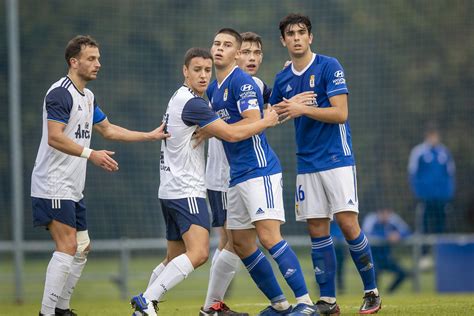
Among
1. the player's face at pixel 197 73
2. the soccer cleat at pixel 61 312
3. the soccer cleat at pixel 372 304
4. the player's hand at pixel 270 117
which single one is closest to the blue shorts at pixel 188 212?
the player's hand at pixel 270 117

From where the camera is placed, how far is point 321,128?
9047mm

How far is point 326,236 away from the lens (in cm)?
909

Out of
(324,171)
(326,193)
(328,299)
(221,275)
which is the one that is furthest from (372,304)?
(221,275)

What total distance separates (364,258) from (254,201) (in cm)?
142

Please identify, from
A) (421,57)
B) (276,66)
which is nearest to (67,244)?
(276,66)

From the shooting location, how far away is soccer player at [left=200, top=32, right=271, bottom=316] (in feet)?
29.5

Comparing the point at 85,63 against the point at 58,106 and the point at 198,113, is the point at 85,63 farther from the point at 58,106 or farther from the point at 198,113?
the point at 198,113

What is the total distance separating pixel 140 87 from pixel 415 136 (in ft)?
21.0

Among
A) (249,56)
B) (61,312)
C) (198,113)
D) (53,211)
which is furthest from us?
(249,56)

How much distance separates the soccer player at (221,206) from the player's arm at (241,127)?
105 cm

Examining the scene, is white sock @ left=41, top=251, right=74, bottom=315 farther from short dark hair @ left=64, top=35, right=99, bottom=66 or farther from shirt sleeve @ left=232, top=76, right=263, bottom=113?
shirt sleeve @ left=232, top=76, right=263, bottom=113

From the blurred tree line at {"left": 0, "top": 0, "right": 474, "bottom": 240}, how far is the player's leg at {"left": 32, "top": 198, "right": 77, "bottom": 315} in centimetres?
914

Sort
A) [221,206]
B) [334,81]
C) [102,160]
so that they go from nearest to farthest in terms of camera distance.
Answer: [102,160]
[334,81]
[221,206]

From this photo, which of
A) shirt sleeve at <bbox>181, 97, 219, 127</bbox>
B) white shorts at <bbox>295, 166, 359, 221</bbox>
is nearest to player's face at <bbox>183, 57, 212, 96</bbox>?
shirt sleeve at <bbox>181, 97, 219, 127</bbox>
